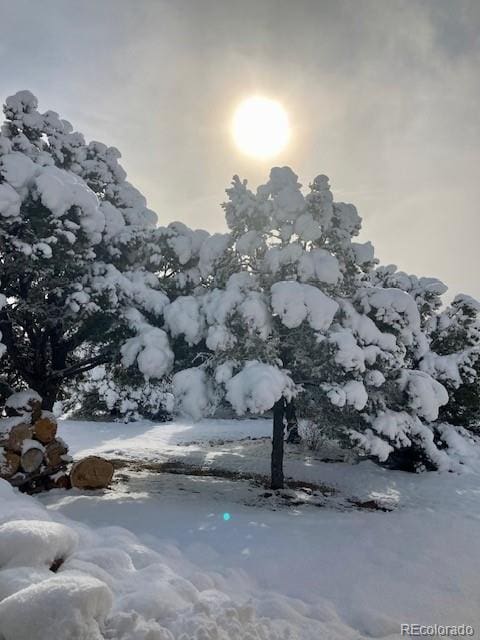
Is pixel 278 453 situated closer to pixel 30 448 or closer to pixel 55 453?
A: pixel 55 453

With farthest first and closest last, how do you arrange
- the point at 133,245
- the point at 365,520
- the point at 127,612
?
1. the point at 133,245
2. the point at 365,520
3. the point at 127,612

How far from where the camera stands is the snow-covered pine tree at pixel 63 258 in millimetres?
8797

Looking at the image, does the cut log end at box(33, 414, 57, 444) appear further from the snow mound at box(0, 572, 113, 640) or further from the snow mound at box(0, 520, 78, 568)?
the snow mound at box(0, 572, 113, 640)

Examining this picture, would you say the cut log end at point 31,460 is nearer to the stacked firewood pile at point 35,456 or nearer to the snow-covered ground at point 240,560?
the stacked firewood pile at point 35,456

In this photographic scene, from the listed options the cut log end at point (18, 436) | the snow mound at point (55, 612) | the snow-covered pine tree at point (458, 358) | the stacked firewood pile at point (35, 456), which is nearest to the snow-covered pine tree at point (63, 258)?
the stacked firewood pile at point (35, 456)

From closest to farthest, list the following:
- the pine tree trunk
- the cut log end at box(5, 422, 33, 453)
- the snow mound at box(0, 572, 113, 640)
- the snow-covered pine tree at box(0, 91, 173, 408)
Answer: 1. the snow mound at box(0, 572, 113, 640)
2. the cut log end at box(5, 422, 33, 453)
3. the snow-covered pine tree at box(0, 91, 173, 408)
4. the pine tree trunk

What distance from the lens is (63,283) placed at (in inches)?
387

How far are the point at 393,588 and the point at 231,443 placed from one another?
41.7 feet

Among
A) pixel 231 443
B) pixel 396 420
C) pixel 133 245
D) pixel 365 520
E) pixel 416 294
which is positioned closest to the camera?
pixel 365 520

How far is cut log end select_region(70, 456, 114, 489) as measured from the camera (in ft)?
28.9

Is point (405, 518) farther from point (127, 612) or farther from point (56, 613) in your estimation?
point (56, 613)

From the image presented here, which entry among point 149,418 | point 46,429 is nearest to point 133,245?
point 46,429

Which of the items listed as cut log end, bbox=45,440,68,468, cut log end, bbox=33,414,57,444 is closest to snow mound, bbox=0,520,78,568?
cut log end, bbox=45,440,68,468

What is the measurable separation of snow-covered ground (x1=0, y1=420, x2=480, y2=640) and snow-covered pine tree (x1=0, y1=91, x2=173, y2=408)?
3054 mm
